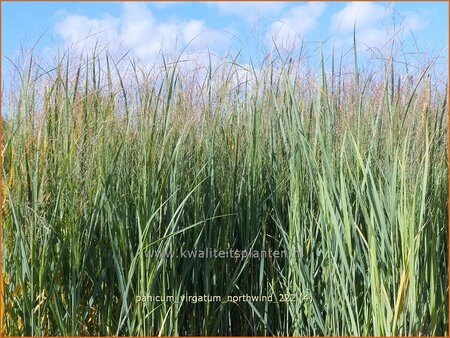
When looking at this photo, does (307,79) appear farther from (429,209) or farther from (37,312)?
(37,312)

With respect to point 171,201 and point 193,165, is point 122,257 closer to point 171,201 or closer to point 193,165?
point 171,201

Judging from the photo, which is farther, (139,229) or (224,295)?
(224,295)

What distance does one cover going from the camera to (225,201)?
247 centimetres

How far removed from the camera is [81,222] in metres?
2.33

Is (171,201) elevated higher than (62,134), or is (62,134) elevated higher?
(62,134)

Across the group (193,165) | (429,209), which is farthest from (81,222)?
(429,209)

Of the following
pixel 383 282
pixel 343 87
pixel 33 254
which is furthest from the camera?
pixel 343 87

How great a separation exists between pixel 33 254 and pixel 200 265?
2.09 feet

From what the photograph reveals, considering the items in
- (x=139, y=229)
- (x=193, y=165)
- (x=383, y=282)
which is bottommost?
(x=383, y=282)

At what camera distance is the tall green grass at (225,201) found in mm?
2146

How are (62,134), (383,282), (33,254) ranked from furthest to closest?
(62,134), (33,254), (383,282)

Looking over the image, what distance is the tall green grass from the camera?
2.15 m

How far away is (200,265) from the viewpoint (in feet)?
7.93

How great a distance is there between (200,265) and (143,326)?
32cm
